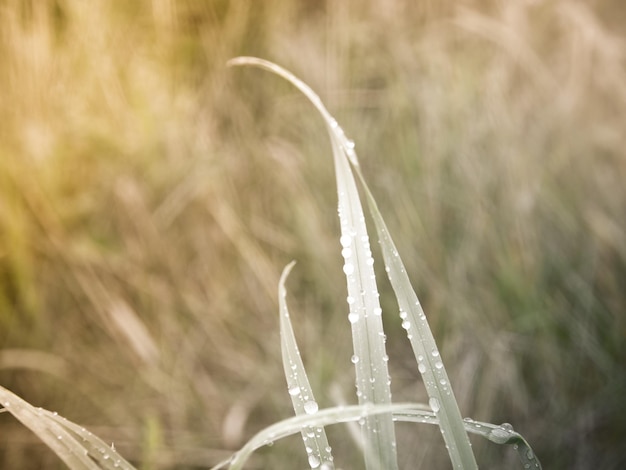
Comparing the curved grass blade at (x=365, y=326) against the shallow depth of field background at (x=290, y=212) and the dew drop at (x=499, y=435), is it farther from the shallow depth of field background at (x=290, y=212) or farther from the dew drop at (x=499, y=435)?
the shallow depth of field background at (x=290, y=212)

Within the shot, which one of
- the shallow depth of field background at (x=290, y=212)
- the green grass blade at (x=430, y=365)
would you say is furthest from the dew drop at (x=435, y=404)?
the shallow depth of field background at (x=290, y=212)

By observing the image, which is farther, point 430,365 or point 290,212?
point 290,212

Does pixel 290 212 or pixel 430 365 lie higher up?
pixel 430 365

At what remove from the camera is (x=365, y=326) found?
340mm

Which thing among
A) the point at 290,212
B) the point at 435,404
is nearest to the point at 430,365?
the point at 435,404

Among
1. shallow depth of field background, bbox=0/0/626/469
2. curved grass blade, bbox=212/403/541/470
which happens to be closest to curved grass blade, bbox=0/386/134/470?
curved grass blade, bbox=212/403/541/470

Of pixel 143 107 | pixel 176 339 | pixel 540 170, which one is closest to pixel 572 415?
pixel 540 170

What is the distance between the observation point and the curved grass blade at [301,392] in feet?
1.13

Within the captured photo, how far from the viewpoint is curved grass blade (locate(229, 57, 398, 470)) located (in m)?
0.33

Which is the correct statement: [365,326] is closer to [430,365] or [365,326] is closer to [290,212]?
[430,365]

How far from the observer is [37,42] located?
1.00m

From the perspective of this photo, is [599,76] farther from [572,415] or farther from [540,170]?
[572,415]

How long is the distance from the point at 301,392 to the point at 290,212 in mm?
668

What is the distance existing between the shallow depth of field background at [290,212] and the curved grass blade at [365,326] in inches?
14.2
